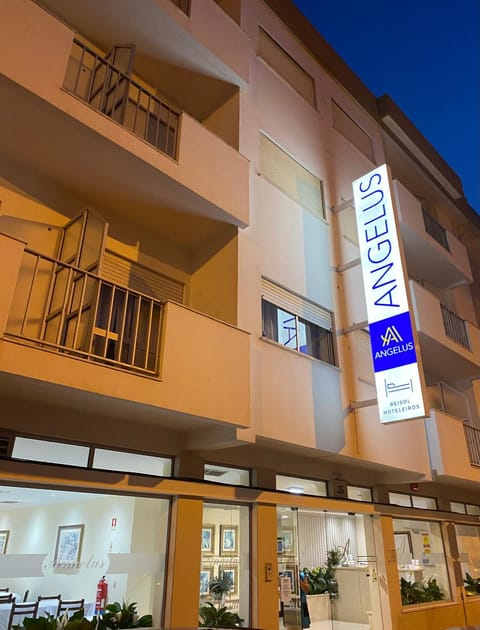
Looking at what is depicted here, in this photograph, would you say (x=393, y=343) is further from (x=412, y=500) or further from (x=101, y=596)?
(x=101, y=596)

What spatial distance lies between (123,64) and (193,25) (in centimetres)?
195

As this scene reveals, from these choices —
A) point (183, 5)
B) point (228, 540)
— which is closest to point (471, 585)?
point (228, 540)

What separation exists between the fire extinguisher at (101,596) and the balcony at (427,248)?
396 inches

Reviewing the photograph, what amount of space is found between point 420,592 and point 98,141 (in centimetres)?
1087

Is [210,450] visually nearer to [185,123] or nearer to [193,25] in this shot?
[185,123]

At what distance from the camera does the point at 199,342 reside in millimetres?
6004

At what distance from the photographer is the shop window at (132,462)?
229 inches

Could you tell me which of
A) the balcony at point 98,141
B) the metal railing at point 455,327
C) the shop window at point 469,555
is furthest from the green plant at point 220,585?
the metal railing at point 455,327

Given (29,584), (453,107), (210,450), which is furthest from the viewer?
(453,107)

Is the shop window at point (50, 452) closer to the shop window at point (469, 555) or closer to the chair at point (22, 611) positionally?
the chair at point (22, 611)

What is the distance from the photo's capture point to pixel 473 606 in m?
11.3

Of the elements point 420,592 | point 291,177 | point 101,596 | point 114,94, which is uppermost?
point 291,177

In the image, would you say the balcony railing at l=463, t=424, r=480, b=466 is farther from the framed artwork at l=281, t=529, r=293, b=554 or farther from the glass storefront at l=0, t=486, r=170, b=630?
the glass storefront at l=0, t=486, r=170, b=630

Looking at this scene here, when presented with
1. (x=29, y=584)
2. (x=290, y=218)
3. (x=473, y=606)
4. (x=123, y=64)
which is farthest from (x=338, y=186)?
(x=473, y=606)
